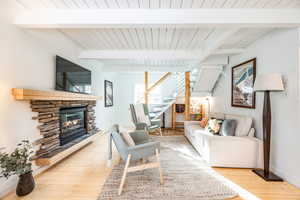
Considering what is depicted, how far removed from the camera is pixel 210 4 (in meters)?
1.75

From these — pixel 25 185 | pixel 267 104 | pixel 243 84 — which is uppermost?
pixel 243 84

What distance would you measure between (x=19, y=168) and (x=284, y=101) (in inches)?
146

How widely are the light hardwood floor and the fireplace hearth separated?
0.48 m

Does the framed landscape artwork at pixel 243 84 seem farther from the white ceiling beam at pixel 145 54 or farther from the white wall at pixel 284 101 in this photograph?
the white ceiling beam at pixel 145 54

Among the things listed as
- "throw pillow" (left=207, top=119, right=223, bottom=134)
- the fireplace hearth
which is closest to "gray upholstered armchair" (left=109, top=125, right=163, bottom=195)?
the fireplace hearth

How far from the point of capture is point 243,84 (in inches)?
130

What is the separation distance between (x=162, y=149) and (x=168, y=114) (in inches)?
113

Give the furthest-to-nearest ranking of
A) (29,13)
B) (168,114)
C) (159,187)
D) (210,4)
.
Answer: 1. (168,114)
2. (159,187)
3. (29,13)
4. (210,4)

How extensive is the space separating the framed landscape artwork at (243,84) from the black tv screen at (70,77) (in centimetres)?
364

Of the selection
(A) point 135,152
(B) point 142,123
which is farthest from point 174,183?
(B) point 142,123

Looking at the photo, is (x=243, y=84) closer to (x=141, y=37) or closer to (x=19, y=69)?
(x=141, y=37)

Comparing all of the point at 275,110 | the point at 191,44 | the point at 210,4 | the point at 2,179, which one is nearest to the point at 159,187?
the point at 2,179

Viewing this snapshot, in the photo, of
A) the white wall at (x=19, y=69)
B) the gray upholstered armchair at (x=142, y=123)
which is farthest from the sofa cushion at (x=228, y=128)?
the white wall at (x=19, y=69)

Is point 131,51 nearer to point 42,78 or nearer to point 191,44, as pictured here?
point 191,44
